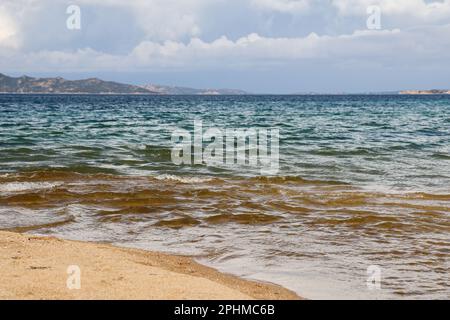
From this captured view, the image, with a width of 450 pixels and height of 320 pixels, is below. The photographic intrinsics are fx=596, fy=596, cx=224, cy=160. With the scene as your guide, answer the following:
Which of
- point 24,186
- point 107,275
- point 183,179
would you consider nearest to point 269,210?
point 183,179

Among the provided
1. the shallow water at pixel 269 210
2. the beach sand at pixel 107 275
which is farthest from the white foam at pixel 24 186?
the beach sand at pixel 107 275

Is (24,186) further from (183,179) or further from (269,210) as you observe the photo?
(269,210)

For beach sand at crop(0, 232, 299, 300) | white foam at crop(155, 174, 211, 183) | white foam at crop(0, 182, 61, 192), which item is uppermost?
beach sand at crop(0, 232, 299, 300)

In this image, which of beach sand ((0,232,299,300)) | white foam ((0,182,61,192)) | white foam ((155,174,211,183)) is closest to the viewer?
beach sand ((0,232,299,300))

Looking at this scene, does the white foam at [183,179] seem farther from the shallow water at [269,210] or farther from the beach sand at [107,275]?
the beach sand at [107,275]

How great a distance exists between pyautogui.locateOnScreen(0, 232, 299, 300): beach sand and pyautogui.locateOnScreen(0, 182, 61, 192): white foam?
5765 millimetres

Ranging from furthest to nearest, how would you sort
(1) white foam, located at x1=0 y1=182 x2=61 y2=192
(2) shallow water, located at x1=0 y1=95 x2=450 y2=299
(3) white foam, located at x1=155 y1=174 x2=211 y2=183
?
(3) white foam, located at x1=155 y1=174 x2=211 y2=183, (1) white foam, located at x1=0 y1=182 x2=61 y2=192, (2) shallow water, located at x1=0 y1=95 x2=450 y2=299

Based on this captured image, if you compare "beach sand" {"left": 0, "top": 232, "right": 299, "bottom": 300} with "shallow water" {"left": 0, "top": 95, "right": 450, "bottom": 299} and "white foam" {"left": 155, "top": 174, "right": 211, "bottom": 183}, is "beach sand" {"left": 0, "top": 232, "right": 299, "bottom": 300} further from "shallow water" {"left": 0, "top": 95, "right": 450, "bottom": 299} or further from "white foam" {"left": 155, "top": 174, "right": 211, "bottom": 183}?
"white foam" {"left": 155, "top": 174, "right": 211, "bottom": 183}

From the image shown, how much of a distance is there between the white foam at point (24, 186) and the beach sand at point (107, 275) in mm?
5765

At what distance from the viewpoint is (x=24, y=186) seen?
1407 cm

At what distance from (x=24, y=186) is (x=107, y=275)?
28.0ft

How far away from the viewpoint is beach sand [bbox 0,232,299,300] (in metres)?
5.64

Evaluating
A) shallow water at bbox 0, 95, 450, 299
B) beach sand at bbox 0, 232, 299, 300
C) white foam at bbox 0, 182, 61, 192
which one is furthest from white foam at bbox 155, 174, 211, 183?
beach sand at bbox 0, 232, 299, 300

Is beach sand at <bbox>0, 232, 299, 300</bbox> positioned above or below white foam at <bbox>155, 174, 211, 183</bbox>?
above
